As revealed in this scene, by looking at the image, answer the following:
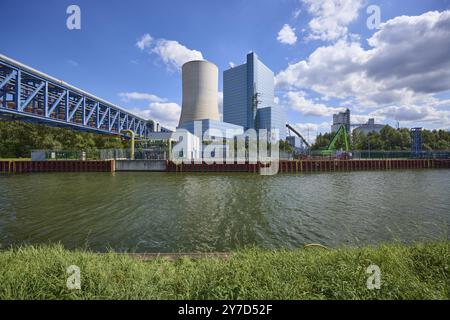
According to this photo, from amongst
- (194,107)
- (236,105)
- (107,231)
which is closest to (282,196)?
(107,231)

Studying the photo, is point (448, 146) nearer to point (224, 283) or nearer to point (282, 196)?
point (282, 196)

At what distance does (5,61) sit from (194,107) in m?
50.3

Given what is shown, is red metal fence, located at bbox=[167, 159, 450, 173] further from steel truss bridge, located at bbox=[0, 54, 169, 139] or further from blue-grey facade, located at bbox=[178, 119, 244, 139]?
blue-grey facade, located at bbox=[178, 119, 244, 139]

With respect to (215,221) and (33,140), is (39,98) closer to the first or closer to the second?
(33,140)

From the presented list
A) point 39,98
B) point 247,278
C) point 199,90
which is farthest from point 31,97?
point 199,90

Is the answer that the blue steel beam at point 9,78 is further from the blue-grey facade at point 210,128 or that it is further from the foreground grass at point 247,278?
the blue-grey facade at point 210,128

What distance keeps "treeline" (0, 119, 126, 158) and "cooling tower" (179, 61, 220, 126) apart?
2910 centimetres

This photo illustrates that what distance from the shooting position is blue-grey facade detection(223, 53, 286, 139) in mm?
112438

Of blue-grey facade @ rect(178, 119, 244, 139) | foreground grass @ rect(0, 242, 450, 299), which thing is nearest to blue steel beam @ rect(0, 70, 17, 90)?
foreground grass @ rect(0, 242, 450, 299)

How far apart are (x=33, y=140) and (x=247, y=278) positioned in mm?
69394

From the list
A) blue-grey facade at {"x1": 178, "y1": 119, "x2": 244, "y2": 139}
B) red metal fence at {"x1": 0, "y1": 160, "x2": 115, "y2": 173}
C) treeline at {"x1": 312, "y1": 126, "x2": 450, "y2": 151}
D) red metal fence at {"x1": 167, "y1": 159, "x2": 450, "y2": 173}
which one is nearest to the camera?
red metal fence at {"x1": 167, "y1": 159, "x2": 450, "y2": 173}

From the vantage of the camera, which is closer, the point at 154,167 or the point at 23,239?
the point at 23,239

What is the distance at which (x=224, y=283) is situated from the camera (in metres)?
3.39

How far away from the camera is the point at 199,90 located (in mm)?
75438
